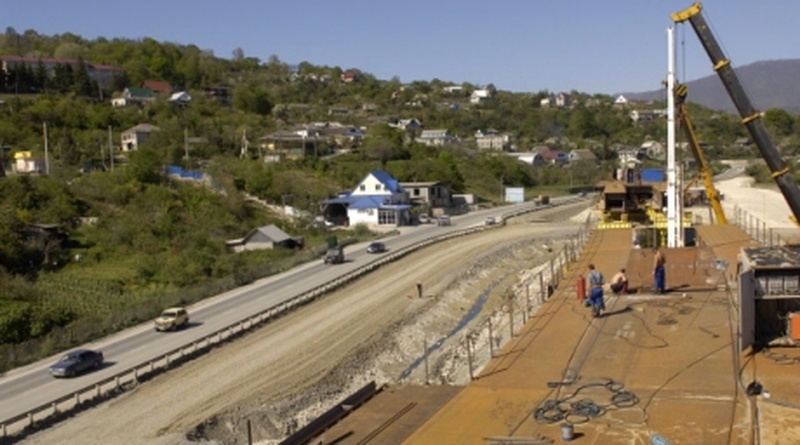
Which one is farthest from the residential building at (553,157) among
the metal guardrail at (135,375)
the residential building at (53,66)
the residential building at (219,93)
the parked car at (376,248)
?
the metal guardrail at (135,375)

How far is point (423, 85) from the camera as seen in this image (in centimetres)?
16850

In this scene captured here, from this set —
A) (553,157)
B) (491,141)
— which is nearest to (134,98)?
(553,157)

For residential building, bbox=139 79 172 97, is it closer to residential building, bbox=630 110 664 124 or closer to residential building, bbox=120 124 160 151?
residential building, bbox=120 124 160 151

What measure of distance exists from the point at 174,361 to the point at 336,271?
14.0m

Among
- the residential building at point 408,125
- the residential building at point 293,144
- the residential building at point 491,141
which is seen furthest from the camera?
the residential building at point 491,141

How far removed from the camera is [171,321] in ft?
77.6

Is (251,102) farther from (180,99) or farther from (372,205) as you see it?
(372,205)

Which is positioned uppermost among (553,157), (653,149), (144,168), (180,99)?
(180,99)

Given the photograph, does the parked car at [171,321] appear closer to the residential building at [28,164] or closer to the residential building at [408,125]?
the residential building at [28,164]

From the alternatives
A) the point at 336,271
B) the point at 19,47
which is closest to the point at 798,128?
the point at 336,271

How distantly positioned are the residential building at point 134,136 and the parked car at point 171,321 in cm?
3726

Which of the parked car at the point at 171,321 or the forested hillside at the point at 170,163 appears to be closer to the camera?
the parked car at the point at 171,321

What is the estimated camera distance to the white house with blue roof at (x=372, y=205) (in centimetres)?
4944

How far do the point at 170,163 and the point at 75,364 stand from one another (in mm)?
37070
